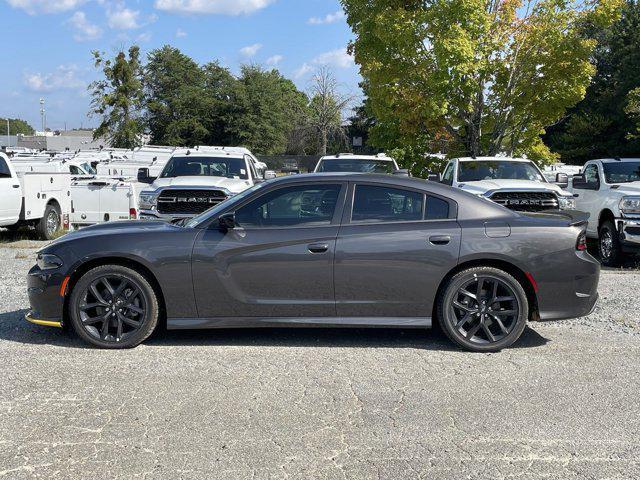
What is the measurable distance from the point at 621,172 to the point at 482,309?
27.1ft

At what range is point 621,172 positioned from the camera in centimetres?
1283

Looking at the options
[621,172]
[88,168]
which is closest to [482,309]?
[621,172]

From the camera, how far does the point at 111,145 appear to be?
5800 centimetres

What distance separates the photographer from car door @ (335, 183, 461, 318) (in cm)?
590

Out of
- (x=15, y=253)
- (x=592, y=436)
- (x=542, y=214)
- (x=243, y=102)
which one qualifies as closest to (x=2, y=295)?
(x=15, y=253)

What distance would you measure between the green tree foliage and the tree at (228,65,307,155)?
2540 centimetres

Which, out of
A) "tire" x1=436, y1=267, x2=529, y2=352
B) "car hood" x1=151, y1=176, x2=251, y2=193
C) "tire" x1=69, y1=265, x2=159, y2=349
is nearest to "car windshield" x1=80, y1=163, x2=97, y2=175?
"car hood" x1=151, y1=176, x2=251, y2=193

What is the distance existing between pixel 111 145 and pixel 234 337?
55.0 meters

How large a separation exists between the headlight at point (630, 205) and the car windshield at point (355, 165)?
218 inches

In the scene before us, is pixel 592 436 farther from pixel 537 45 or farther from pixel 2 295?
pixel 537 45

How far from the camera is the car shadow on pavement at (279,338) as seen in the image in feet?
20.4

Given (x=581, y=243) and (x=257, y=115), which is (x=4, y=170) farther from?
(x=257, y=115)

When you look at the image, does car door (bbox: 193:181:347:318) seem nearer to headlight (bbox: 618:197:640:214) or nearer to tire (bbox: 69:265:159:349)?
tire (bbox: 69:265:159:349)

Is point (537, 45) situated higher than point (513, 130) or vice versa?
point (537, 45)
